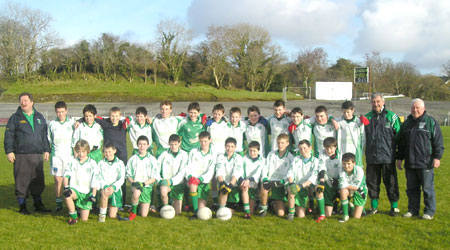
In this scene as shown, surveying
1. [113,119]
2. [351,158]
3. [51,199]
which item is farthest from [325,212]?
[51,199]

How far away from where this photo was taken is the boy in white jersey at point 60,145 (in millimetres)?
6324

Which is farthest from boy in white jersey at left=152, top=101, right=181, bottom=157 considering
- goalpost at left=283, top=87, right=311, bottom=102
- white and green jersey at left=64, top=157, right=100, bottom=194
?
goalpost at left=283, top=87, right=311, bottom=102

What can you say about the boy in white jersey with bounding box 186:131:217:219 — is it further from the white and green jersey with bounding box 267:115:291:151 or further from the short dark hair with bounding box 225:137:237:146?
the white and green jersey with bounding box 267:115:291:151

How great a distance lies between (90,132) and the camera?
6309 mm

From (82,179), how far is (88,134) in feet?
3.01

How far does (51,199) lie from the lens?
7.14m

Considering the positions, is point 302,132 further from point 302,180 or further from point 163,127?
point 163,127

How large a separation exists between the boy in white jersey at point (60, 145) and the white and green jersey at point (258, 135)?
311cm

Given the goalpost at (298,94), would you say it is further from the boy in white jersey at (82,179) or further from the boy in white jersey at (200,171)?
the boy in white jersey at (82,179)

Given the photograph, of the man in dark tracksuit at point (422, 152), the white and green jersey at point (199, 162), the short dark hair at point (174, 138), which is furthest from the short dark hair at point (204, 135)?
the man in dark tracksuit at point (422, 152)

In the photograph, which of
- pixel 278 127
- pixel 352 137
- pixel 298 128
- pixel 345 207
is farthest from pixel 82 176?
pixel 352 137

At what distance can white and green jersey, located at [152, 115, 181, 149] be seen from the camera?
6.64 m

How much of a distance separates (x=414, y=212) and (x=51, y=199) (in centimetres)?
646

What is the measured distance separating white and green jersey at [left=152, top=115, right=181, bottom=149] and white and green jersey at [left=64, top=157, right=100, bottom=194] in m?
1.30
